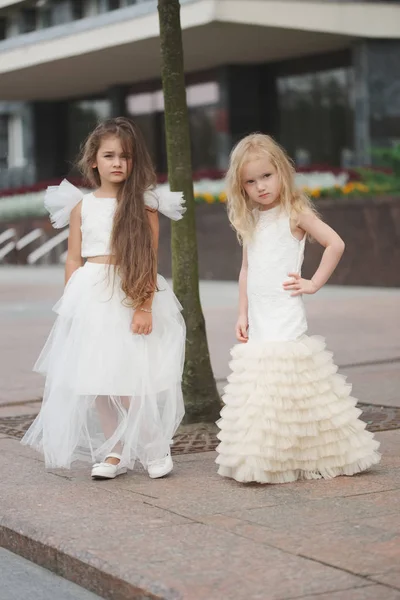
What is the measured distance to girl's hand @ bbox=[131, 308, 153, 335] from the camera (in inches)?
233

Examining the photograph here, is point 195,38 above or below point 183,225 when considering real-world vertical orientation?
above

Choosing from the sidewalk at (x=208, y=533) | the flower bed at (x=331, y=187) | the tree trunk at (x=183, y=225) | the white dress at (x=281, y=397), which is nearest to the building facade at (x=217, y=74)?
the flower bed at (x=331, y=187)

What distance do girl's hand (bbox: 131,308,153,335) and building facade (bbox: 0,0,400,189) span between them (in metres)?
18.2

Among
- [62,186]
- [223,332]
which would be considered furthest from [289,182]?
[223,332]

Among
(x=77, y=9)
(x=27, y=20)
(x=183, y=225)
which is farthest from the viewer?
(x=27, y=20)

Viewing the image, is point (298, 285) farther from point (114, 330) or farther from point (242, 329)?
point (114, 330)

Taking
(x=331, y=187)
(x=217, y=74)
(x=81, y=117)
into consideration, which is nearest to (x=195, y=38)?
(x=217, y=74)

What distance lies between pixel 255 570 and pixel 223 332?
8.85 m

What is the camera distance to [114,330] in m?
5.94

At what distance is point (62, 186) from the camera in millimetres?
6105

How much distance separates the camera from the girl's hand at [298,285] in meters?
5.78

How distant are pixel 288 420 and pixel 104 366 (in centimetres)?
89

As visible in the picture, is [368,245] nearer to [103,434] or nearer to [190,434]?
[190,434]

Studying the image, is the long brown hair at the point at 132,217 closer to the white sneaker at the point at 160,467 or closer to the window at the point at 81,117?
the white sneaker at the point at 160,467
